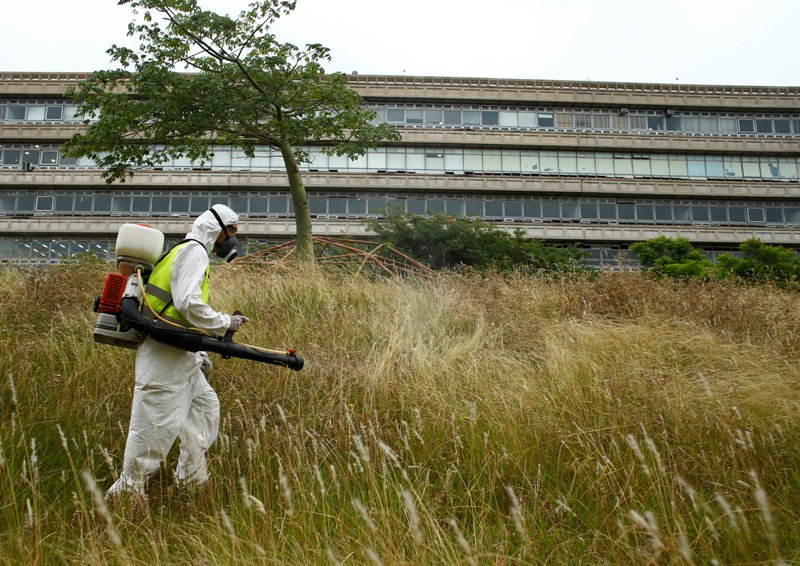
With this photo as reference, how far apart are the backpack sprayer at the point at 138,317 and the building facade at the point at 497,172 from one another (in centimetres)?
3863

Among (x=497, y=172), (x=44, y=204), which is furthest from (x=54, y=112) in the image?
(x=497, y=172)

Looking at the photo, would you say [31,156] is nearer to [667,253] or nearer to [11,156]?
[11,156]

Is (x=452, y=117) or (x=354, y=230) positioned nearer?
(x=354, y=230)

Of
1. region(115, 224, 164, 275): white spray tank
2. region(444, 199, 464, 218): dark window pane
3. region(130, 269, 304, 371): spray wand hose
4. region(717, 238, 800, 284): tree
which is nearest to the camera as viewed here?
region(130, 269, 304, 371): spray wand hose

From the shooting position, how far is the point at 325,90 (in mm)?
14750

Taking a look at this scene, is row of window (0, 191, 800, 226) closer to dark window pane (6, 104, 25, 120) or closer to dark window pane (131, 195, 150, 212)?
dark window pane (131, 195, 150, 212)

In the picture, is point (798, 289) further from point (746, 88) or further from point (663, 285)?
point (746, 88)

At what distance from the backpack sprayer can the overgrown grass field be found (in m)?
0.63

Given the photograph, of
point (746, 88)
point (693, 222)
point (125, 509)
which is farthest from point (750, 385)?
point (746, 88)

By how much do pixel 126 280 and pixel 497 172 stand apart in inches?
1742

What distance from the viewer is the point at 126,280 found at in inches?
179

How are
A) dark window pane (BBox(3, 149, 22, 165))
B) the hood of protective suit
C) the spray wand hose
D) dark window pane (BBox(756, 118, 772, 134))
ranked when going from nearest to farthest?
the spray wand hose < the hood of protective suit < dark window pane (BBox(3, 149, 22, 165)) < dark window pane (BBox(756, 118, 772, 134))

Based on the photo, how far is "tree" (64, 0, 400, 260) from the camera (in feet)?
46.4

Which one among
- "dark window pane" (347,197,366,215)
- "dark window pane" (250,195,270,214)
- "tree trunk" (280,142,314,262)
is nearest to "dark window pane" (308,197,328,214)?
"dark window pane" (347,197,366,215)
